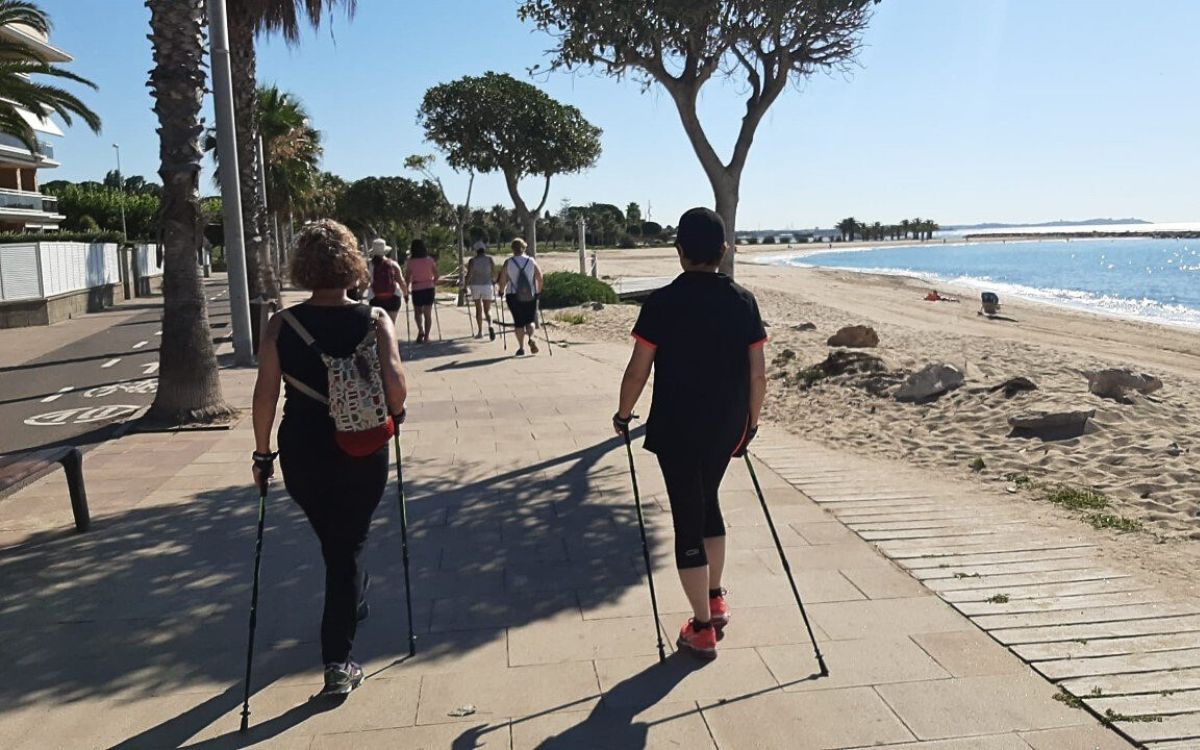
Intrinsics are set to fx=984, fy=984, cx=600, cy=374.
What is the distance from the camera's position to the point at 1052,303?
4059cm

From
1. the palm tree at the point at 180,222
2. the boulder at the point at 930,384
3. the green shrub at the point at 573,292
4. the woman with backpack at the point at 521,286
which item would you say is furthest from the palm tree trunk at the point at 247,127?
the boulder at the point at 930,384

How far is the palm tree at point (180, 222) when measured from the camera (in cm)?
909

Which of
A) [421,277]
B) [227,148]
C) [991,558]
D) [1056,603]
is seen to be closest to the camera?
[1056,603]

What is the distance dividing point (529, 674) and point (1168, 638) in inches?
101

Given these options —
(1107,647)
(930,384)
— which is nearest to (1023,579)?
(1107,647)

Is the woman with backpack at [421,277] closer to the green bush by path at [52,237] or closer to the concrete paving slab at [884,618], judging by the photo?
the green bush by path at [52,237]

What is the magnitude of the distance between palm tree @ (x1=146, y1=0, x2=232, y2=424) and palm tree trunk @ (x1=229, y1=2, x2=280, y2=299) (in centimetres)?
790

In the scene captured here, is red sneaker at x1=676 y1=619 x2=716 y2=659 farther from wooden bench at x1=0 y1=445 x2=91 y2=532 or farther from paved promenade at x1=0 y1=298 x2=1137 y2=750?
wooden bench at x1=0 y1=445 x2=91 y2=532

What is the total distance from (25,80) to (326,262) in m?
22.0

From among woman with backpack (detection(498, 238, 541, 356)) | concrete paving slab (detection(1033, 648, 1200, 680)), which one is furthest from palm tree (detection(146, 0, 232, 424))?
concrete paving slab (detection(1033, 648, 1200, 680))

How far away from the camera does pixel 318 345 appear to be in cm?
349

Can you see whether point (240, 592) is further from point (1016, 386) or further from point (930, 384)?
point (1016, 386)

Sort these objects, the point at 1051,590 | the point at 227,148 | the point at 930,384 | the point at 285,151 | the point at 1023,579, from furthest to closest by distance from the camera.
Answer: the point at 285,151 → the point at 227,148 → the point at 930,384 → the point at 1023,579 → the point at 1051,590

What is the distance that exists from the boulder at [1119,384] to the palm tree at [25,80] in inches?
816
